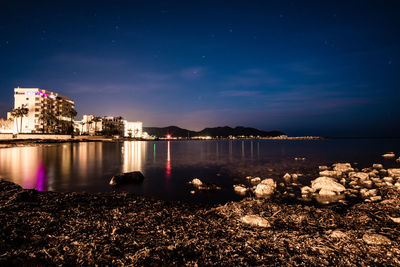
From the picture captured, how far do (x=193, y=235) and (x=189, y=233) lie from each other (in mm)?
273

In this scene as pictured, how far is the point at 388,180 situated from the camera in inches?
831

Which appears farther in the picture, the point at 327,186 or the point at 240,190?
the point at 240,190

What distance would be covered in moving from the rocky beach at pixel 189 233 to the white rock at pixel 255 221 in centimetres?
5

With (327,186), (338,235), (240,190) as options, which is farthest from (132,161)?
(338,235)

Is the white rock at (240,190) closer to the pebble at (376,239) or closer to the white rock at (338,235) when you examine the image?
the white rock at (338,235)

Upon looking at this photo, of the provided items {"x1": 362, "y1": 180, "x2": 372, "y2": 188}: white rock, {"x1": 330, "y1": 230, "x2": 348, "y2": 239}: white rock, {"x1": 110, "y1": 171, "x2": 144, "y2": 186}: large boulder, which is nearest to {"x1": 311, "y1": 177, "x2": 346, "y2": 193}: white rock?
{"x1": 362, "y1": 180, "x2": 372, "y2": 188}: white rock

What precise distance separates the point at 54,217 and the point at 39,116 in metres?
174

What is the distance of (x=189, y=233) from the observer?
8953mm

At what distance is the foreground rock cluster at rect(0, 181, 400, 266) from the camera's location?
6.96 metres

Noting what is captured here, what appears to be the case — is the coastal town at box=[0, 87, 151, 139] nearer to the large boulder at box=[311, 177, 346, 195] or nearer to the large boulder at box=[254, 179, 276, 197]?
the large boulder at box=[254, 179, 276, 197]

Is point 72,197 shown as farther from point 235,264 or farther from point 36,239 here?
point 235,264

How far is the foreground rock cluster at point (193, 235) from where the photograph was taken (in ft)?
22.9

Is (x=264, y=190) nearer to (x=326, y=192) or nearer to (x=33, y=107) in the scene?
(x=326, y=192)

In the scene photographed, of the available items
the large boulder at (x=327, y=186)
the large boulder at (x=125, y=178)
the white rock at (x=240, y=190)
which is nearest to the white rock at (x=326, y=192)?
the large boulder at (x=327, y=186)
